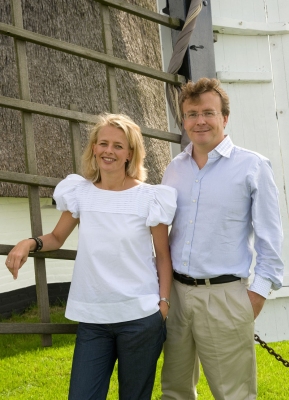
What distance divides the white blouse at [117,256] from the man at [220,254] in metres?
0.14

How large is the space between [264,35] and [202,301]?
1.97 metres

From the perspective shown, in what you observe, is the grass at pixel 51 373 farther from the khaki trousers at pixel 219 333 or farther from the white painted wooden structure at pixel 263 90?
the khaki trousers at pixel 219 333

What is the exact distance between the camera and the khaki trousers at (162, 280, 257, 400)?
2455mm

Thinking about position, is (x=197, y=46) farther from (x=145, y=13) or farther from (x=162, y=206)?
(x=162, y=206)

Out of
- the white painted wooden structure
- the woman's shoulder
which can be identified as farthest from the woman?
the white painted wooden structure

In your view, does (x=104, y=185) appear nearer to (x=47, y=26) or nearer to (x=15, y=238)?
(x=47, y=26)

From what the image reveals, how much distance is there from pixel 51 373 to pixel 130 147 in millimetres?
1777

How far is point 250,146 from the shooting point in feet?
12.3

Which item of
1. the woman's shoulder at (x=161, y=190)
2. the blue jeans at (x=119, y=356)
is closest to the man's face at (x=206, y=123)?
the woman's shoulder at (x=161, y=190)

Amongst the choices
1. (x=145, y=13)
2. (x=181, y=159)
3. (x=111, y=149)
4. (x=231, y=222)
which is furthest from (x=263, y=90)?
(x=111, y=149)

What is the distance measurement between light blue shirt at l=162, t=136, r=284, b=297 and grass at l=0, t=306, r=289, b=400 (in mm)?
1010

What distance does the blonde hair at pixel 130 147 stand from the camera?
2.50m

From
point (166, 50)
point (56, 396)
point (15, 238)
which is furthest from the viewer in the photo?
point (15, 238)

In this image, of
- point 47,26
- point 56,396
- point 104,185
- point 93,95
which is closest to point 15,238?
point 93,95
